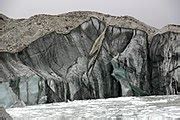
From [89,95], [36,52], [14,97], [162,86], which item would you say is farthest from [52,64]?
[162,86]

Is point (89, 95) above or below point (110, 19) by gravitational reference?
below

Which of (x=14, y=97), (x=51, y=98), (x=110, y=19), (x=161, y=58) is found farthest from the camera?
(x=110, y=19)

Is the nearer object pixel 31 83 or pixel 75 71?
pixel 31 83

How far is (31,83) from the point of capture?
1766 centimetres

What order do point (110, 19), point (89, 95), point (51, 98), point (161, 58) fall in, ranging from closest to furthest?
1. point (51, 98)
2. point (89, 95)
3. point (161, 58)
4. point (110, 19)

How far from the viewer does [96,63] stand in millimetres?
20359

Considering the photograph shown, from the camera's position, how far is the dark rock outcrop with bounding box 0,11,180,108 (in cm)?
1864

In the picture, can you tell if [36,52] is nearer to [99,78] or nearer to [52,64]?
[52,64]

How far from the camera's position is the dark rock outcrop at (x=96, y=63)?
1864cm

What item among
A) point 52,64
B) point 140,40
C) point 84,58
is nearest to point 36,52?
point 52,64

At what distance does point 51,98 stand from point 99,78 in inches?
113

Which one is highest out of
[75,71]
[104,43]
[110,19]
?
[110,19]

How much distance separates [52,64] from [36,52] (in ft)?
3.14

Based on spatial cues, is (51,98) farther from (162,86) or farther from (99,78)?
(162,86)
